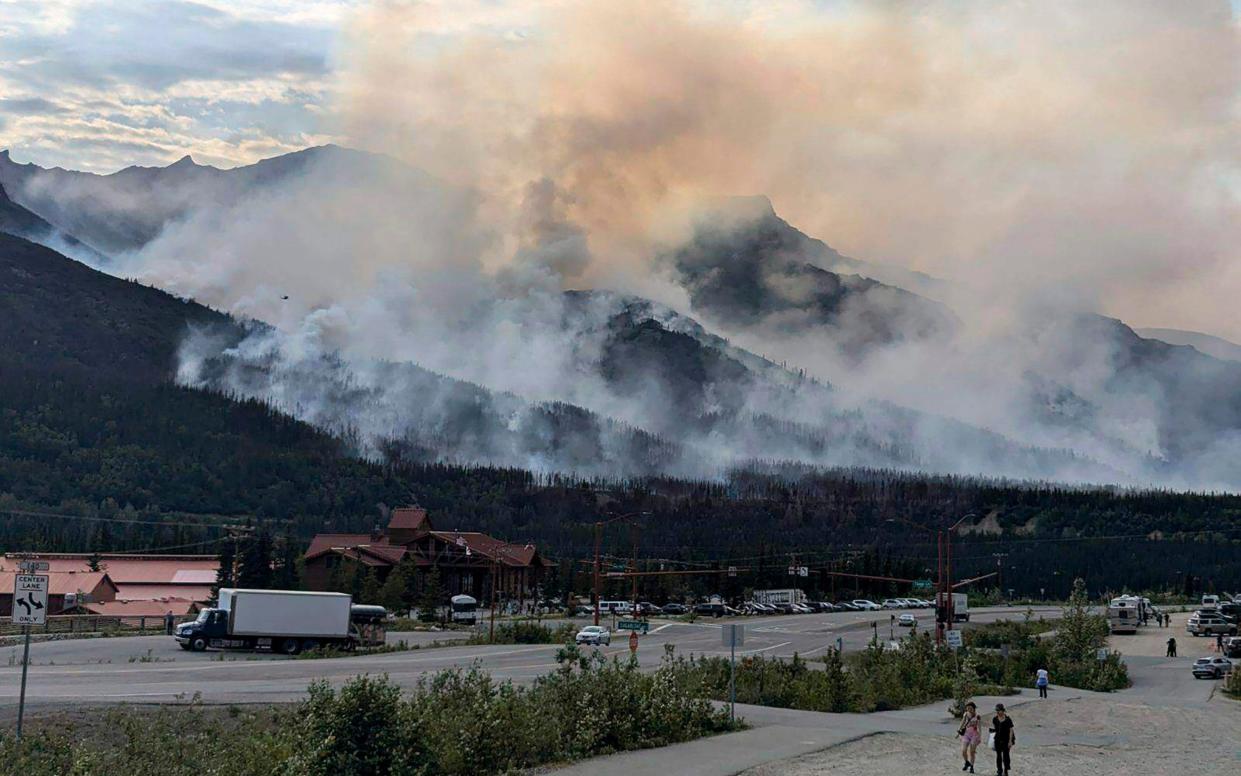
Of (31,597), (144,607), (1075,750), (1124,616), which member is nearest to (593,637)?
(1075,750)

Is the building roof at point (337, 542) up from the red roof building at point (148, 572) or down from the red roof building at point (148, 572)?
up

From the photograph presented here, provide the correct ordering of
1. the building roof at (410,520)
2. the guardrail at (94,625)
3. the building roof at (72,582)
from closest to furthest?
1. the guardrail at (94,625)
2. the building roof at (72,582)
3. the building roof at (410,520)

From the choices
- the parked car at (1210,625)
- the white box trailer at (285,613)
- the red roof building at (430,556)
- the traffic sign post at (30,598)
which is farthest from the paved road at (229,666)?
the red roof building at (430,556)

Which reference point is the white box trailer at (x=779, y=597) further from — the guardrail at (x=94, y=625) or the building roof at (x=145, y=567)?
the guardrail at (x=94, y=625)

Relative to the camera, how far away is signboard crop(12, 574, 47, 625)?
96.2ft

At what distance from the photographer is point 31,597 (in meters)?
29.6

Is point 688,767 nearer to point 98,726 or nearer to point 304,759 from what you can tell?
point 304,759

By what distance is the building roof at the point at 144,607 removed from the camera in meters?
99.9

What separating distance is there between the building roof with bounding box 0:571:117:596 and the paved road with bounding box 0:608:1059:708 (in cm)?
3141

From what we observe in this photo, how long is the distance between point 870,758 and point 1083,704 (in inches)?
977

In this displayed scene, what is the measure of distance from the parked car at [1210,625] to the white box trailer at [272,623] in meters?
72.9

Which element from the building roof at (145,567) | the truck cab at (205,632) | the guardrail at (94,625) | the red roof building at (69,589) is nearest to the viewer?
the truck cab at (205,632)

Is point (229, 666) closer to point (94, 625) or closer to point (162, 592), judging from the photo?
point (94, 625)

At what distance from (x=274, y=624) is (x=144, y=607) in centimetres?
4156
